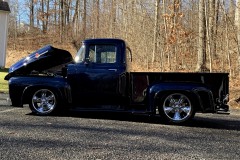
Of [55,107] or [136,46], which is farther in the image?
[136,46]

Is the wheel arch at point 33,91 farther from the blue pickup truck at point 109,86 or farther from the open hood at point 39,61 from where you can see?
the open hood at point 39,61

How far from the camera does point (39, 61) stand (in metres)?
8.07

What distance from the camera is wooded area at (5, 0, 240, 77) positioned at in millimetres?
17642

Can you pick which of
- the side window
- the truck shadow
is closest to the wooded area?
the truck shadow

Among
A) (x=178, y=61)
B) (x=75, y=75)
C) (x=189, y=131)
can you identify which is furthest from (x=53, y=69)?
(x=178, y=61)

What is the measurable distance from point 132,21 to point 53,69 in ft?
64.7

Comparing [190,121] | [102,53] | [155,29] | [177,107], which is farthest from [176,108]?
[155,29]

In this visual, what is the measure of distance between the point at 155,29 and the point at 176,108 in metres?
16.3

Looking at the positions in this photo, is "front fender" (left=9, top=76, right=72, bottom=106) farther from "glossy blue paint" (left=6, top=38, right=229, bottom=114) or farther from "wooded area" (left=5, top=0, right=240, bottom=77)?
"wooded area" (left=5, top=0, right=240, bottom=77)

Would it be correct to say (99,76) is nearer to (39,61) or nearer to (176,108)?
(39,61)

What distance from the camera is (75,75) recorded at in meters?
7.84

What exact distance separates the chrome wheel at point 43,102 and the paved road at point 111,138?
0.81 feet

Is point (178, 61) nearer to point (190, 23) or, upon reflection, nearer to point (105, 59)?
point (190, 23)

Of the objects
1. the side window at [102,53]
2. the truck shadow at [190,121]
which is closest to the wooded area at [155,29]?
the truck shadow at [190,121]
